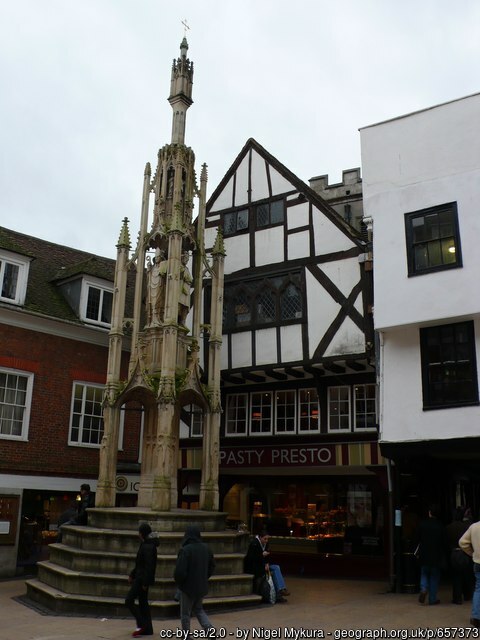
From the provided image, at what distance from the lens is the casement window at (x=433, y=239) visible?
12961mm

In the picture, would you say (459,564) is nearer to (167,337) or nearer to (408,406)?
(408,406)

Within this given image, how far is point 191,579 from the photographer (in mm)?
8172

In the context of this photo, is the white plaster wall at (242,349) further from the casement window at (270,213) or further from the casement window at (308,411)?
the casement window at (270,213)

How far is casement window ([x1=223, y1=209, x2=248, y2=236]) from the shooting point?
1892 centimetres

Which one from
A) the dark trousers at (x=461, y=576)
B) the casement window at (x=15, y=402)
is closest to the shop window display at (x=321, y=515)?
the dark trousers at (x=461, y=576)

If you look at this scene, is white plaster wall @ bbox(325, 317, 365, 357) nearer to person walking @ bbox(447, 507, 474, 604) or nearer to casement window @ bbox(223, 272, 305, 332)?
casement window @ bbox(223, 272, 305, 332)

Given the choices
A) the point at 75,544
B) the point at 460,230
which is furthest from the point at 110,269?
the point at 460,230

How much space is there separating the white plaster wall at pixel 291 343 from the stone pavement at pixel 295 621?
6.25m

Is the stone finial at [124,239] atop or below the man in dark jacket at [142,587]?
atop

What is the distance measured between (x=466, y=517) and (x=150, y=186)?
10126mm

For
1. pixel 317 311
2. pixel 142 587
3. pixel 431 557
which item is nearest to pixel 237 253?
pixel 317 311

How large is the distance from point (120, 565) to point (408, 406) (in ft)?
20.8

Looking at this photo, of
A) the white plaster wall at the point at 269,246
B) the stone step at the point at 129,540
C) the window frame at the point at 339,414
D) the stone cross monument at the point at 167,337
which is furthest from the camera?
the white plaster wall at the point at 269,246

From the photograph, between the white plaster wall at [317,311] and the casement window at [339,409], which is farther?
the casement window at [339,409]
